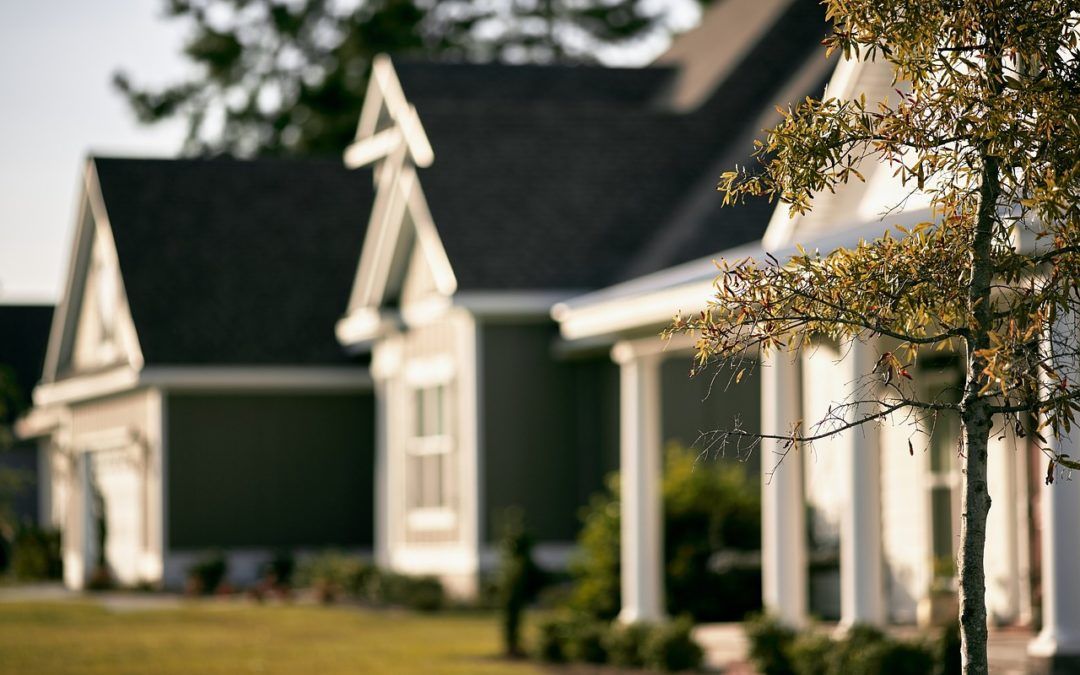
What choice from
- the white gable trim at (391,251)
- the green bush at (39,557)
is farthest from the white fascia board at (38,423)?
the white gable trim at (391,251)

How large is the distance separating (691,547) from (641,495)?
1964mm

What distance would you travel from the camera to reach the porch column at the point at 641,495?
1678cm

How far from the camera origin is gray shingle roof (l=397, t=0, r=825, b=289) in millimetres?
23312

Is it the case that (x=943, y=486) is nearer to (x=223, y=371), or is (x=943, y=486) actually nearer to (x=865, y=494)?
(x=865, y=494)

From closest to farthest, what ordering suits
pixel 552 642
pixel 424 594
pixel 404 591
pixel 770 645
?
pixel 770 645
pixel 552 642
pixel 424 594
pixel 404 591

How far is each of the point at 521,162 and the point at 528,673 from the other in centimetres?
1039

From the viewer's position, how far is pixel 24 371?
1806 inches

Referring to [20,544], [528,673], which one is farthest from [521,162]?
[20,544]

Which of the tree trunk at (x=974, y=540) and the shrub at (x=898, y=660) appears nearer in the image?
the tree trunk at (x=974, y=540)

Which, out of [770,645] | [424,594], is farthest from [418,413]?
[770,645]

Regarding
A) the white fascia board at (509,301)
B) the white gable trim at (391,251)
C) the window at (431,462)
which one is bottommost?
the window at (431,462)

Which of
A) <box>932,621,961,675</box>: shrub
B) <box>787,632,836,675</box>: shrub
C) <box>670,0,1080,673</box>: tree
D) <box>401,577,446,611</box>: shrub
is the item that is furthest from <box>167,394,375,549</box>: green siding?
<box>670,0,1080,673</box>: tree

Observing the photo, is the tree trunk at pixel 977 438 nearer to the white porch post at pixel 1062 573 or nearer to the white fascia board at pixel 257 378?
the white porch post at pixel 1062 573

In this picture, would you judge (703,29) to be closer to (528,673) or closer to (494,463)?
(494,463)
